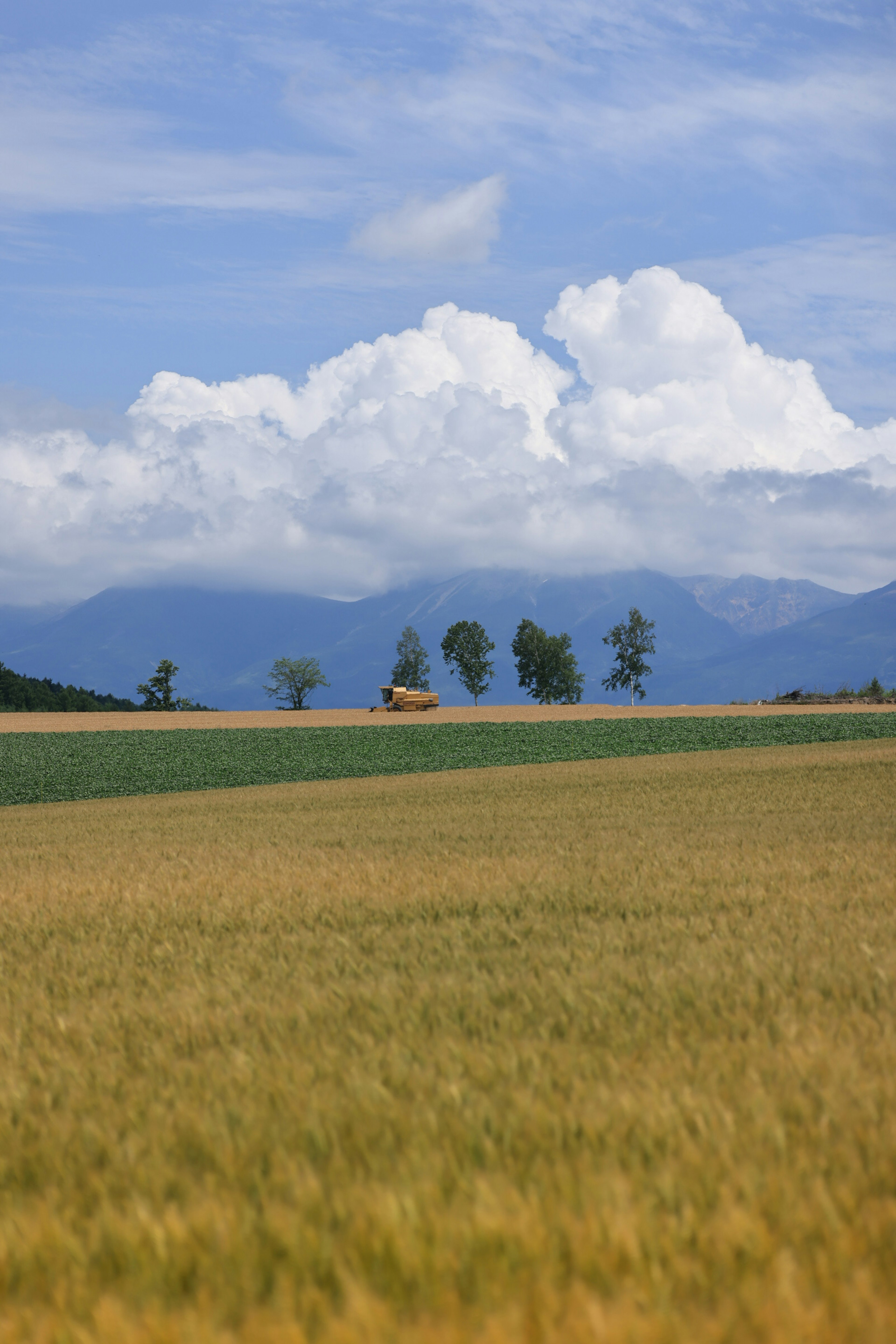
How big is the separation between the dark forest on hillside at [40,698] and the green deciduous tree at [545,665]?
4710cm

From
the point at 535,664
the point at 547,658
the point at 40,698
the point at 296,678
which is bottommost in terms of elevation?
the point at 40,698

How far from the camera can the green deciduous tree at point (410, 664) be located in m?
140

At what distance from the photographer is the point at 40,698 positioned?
108062mm

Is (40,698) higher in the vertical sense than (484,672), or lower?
lower

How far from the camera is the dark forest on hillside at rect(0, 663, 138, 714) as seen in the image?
103750 mm

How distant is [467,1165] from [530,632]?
11886 cm

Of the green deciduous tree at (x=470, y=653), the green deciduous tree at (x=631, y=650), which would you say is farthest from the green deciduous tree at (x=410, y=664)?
the green deciduous tree at (x=631, y=650)

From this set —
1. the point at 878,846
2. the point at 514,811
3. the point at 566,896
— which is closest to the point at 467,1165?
the point at 566,896

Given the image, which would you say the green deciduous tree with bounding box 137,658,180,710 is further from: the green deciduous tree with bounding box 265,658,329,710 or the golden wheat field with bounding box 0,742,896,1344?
the golden wheat field with bounding box 0,742,896,1344

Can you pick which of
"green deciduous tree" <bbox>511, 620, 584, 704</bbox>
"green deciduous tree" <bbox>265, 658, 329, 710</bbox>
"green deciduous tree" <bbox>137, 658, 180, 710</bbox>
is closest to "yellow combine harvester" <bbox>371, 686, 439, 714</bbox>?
"green deciduous tree" <bbox>137, 658, 180, 710</bbox>

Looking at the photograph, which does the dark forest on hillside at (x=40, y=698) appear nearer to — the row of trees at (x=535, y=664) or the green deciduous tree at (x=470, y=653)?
the row of trees at (x=535, y=664)

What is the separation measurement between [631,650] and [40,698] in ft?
232

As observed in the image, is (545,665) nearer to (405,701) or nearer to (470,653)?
(470,653)

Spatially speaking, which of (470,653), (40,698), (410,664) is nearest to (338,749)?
(40,698)
